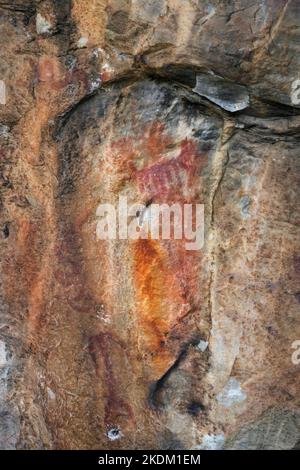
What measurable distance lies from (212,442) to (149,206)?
1147 mm

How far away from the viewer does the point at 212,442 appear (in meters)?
2.58

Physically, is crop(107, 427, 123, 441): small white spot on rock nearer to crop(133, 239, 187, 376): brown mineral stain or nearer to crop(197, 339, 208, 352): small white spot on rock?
crop(133, 239, 187, 376): brown mineral stain

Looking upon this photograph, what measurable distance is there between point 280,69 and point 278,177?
0.45 m

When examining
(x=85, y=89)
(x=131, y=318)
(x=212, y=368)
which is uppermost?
(x=85, y=89)

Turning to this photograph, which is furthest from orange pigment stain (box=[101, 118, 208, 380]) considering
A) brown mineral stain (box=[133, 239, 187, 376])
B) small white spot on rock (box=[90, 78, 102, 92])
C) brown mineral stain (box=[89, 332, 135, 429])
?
small white spot on rock (box=[90, 78, 102, 92])

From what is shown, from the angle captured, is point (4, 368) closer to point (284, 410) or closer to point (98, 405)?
point (98, 405)

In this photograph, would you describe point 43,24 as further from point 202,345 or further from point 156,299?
point 202,345

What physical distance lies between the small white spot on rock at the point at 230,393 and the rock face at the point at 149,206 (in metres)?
0.01

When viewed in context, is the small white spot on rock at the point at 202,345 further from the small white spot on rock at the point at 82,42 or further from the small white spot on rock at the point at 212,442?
the small white spot on rock at the point at 82,42

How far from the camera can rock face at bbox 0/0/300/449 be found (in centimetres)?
230
